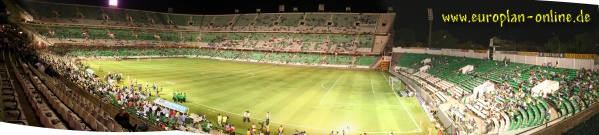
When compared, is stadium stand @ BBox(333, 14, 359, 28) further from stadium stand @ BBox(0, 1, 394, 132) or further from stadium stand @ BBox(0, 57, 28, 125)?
stadium stand @ BBox(0, 57, 28, 125)

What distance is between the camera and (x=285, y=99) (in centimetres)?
1712

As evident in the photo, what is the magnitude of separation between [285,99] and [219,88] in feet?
13.6


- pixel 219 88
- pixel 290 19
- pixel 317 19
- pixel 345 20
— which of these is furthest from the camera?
pixel 290 19

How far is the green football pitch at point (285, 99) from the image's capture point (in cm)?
1259

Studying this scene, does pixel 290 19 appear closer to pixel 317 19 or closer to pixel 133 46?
pixel 317 19

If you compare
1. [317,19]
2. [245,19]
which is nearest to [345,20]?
[317,19]

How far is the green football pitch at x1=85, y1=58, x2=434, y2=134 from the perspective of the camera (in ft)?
41.3

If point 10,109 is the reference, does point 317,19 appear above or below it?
above

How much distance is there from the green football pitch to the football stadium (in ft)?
0.23

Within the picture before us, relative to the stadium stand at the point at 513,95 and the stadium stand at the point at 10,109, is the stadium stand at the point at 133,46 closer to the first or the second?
the stadium stand at the point at 10,109

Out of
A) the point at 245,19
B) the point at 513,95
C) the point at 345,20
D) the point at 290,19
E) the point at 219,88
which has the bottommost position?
the point at 219,88

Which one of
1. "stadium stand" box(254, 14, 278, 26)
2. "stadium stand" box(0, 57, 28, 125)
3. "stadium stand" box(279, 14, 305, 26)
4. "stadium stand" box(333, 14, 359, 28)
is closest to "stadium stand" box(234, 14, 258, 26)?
"stadium stand" box(254, 14, 278, 26)

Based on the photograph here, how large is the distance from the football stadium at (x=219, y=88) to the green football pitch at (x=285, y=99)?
71 mm

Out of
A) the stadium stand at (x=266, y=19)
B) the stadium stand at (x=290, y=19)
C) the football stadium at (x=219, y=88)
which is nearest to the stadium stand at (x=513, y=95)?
the football stadium at (x=219, y=88)
